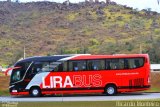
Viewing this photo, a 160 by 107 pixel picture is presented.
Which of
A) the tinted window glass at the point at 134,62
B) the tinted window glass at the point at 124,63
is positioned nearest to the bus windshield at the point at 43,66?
the tinted window glass at the point at 124,63

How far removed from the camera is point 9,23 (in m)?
94.4

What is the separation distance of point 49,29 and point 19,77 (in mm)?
59836

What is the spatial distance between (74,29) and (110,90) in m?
59.8

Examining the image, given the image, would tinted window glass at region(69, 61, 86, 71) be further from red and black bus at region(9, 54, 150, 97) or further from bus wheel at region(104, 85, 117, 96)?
bus wheel at region(104, 85, 117, 96)

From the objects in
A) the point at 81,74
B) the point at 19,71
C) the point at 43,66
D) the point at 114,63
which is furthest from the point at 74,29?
the point at 114,63

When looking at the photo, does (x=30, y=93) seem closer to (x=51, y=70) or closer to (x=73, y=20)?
(x=51, y=70)

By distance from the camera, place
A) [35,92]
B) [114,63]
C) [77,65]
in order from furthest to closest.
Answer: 1. [35,92]
2. [77,65]
3. [114,63]

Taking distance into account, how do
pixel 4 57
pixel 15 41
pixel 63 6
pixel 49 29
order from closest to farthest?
1. pixel 4 57
2. pixel 15 41
3. pixel 49 29
4. pixel 63 6

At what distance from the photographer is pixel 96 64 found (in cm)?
2983

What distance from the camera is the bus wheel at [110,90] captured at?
97.3 ft

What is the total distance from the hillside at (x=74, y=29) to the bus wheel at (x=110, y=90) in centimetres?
3076

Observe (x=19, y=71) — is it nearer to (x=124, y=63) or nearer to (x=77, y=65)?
(x=77, y=65)

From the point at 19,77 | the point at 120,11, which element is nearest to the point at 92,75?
the point at 19,77

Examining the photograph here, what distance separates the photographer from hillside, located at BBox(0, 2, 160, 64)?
72.1 m
